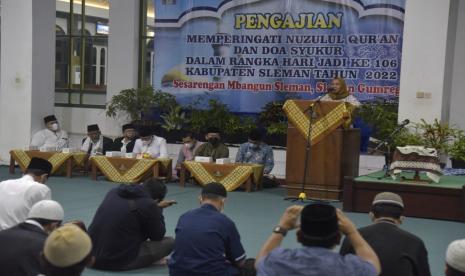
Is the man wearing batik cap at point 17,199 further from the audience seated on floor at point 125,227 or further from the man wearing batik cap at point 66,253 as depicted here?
the man wearing batik cap at point 66,253

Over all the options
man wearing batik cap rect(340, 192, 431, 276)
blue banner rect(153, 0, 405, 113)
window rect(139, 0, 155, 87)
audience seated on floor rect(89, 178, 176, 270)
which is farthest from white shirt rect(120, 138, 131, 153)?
man wearing batik cap rect(340, 192, 431, 276)

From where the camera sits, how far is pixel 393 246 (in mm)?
3096

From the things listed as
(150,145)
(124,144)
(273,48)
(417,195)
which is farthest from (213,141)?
(417,195)

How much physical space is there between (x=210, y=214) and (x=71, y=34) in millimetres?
10215

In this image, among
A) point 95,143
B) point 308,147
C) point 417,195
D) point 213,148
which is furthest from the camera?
point 95,143

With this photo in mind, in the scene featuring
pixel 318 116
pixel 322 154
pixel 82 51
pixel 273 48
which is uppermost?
pixel 273 48

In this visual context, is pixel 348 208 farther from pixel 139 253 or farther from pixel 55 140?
pixel 55 140

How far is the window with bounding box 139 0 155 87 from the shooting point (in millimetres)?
12750

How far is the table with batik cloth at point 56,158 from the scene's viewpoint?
10.4 m

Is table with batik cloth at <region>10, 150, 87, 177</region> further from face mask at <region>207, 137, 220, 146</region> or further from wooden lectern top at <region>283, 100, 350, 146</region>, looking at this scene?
wooden lectern top at <region>283, 100, 350, 146</region>

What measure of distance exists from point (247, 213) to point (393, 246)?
4589mm

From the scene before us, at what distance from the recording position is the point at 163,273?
497 cm

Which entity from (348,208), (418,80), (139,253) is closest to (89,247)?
(139,253)

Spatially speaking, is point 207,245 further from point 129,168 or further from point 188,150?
point 188,150
